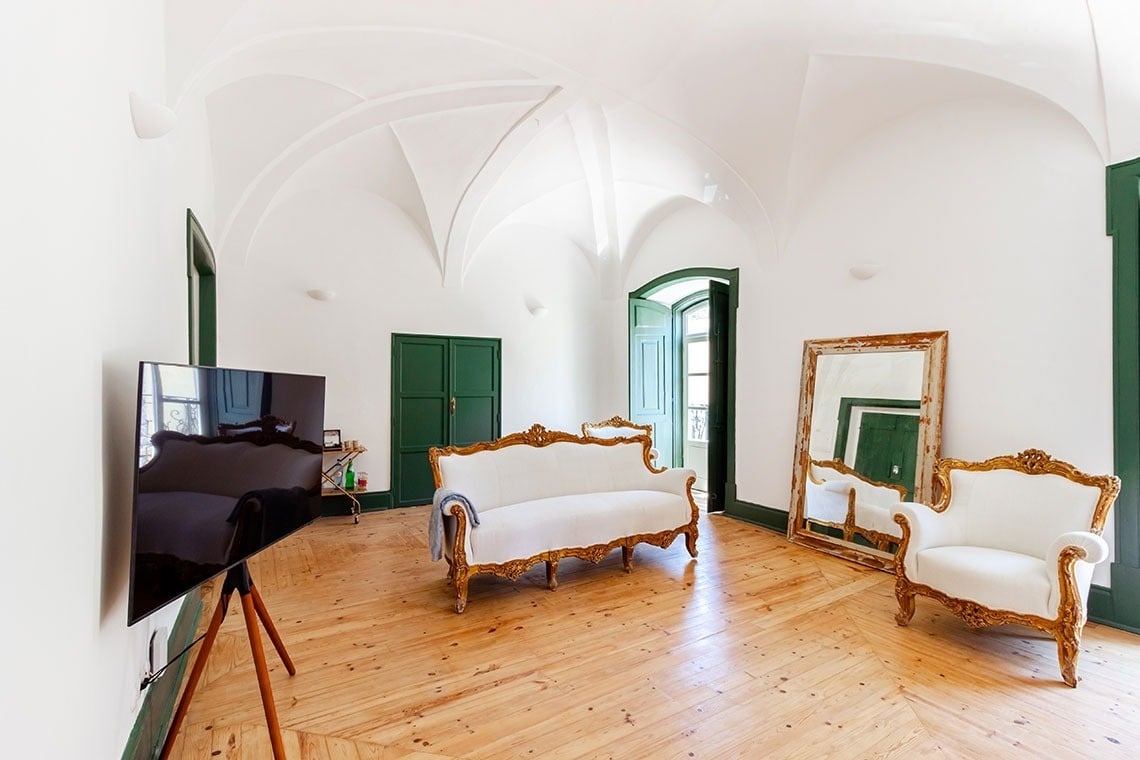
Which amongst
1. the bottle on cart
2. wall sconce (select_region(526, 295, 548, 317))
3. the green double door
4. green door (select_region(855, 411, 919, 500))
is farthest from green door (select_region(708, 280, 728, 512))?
the bottle on cart

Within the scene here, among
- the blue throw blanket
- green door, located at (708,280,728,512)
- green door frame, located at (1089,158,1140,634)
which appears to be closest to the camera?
green door frame, located at (1089,158,1140,634)

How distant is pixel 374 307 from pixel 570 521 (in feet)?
11.9

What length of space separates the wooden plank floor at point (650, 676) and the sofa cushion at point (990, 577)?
0.98 feet

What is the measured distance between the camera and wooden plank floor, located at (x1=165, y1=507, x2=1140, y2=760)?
2176mm

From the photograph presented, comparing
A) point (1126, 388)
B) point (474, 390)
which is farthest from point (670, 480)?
point (474, 390)

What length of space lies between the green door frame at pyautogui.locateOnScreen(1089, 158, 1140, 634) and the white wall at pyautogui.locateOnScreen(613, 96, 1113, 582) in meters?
0.06

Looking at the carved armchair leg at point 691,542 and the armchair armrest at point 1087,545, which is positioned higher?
the armchair armrest at point 1087,545

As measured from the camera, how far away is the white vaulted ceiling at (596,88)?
9.80 ft

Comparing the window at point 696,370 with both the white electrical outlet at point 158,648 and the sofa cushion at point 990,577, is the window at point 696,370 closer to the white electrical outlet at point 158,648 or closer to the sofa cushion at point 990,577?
the sofa cushion at point 990,577

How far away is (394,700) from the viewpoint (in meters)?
2.47

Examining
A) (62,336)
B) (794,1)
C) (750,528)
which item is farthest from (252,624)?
(750,528)

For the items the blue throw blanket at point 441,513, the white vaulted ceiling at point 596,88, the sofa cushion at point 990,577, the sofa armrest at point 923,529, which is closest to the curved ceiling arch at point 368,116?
the white vaulted ceiling at point 596,88

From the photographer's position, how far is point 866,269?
4391mm

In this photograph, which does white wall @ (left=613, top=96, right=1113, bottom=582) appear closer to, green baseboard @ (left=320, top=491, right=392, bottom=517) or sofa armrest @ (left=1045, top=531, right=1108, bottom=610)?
sofa armrest @ (left=1045, top=531, right=1108, bottom=610)
